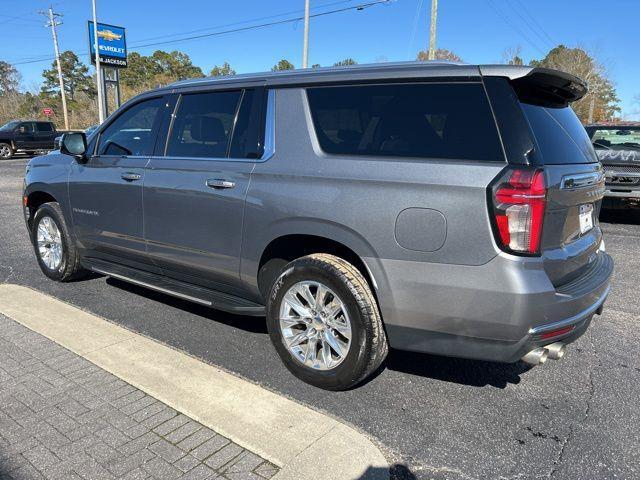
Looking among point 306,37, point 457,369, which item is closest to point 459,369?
point 457,369

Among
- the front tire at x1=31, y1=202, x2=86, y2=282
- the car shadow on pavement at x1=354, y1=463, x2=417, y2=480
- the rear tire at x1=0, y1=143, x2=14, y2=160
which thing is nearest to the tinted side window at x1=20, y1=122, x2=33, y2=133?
the rear tire at x1=0, y1=143, x2=14, y2=160

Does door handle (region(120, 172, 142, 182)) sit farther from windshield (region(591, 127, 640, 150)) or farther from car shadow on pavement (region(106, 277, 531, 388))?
windshield (region(591, 127, 640, 150))

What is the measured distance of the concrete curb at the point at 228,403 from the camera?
2406 mm

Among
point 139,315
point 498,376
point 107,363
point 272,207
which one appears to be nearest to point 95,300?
point 139,315

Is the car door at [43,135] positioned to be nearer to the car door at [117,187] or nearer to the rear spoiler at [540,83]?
the car door at [117,187]

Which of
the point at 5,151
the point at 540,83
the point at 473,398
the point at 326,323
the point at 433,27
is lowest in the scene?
the point at 5,151

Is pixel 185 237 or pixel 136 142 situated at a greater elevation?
pixel 136 142

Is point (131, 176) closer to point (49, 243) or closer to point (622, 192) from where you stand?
point (49, 243)

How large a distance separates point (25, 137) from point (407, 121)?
2868 centimetres

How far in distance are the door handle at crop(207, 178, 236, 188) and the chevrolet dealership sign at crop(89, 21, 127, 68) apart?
99.1ft

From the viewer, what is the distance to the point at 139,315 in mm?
4352

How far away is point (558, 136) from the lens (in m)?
2.82

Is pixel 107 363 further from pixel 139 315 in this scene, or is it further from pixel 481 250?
pixel 481 250

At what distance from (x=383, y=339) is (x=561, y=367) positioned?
1507mm
